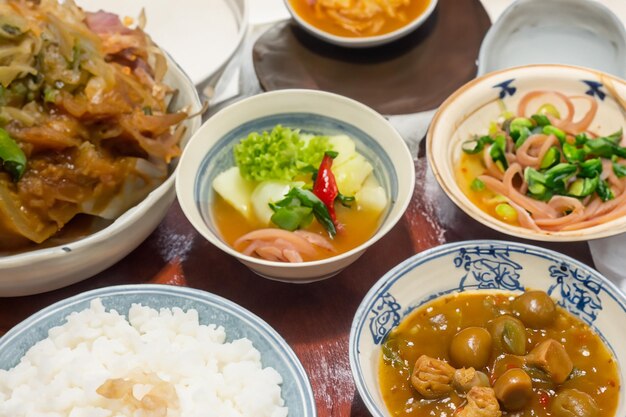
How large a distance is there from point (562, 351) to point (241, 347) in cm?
89

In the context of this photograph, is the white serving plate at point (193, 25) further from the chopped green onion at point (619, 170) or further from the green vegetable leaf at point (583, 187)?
the chopped green onion at point (619, 170)

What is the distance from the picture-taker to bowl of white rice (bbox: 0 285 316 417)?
1724 millimetres

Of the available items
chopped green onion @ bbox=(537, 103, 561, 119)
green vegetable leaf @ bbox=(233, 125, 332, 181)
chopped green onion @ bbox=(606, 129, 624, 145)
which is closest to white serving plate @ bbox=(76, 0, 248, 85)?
green vegetable leaf @ bbox=(233, 125, 332, 181)

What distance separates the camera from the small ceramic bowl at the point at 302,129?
6.94 ft

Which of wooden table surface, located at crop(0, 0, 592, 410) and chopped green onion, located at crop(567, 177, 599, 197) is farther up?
chopped green onion, located at crop(567, 177, 599, 197)

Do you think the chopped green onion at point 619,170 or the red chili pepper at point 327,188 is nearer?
the red chili pepper at point 327,188

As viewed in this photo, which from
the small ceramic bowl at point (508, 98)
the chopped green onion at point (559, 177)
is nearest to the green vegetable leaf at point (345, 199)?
the small ceramic bowl at point (508, 98)

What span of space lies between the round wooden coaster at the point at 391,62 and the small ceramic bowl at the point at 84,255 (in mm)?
938

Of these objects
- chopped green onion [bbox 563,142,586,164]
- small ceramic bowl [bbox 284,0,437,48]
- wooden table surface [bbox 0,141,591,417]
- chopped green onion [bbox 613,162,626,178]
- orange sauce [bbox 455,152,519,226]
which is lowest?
wooden table surface [bbox 0,141,591,417]

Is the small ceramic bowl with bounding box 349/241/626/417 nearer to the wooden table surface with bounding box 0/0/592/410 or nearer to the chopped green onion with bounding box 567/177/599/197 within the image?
the wooden table surface with bounding box 0/0/592/410

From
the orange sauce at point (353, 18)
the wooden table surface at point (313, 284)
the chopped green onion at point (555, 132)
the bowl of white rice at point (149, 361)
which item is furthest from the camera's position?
the orange sauce at point (353, 18)

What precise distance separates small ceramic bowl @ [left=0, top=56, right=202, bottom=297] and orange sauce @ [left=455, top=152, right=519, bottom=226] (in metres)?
1.05

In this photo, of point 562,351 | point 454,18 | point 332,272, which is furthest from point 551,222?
point 454,18

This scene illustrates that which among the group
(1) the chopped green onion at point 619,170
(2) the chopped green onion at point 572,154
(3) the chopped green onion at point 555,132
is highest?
(3) the chopped green onion at point 555,132
